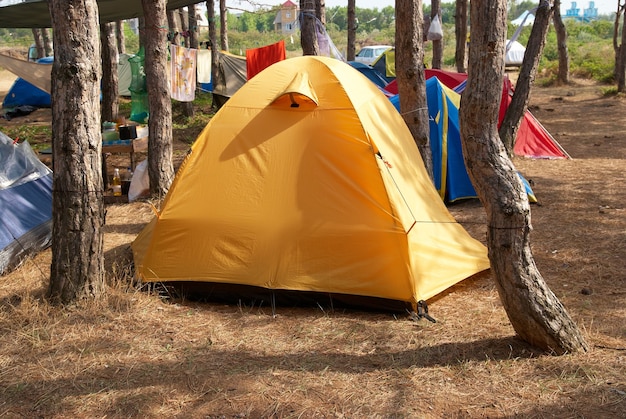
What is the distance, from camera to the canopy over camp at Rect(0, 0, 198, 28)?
7.66 m

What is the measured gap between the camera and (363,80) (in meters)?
5.36

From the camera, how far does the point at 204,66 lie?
1314 cm

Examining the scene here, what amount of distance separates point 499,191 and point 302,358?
1.47 meters

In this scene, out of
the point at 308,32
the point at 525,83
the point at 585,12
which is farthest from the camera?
the point at 585,12

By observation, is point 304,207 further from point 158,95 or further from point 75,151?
point 158,95

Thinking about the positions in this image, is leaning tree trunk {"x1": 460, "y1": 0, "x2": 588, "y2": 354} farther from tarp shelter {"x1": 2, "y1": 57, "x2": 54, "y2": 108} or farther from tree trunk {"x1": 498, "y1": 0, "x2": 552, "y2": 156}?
tarp shelter {"x1": 2, "y1": 57, "x2": 54, "y2": 108}

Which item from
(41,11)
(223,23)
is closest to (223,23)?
(223,23)

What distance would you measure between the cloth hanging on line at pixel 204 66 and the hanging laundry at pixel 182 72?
9.16 ft

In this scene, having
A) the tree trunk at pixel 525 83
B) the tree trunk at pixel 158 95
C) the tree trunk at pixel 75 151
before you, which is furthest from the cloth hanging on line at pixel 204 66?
the tree trunk at pixel 75 151

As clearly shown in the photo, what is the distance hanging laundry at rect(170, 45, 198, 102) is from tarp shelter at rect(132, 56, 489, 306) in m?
4.83

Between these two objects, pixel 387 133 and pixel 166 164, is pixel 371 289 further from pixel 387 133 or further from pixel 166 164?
pixel 166 164

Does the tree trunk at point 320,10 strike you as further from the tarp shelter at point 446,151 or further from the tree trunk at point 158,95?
the tree trunk at point 158,95

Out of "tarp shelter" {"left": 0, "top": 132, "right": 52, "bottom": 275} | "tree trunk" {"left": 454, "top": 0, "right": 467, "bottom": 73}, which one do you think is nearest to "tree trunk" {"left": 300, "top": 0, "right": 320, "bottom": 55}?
"tarp shelter" {"left": 0, "top": 132, "right": 52, "bottom": 275}

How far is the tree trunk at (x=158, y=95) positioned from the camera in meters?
6.92
